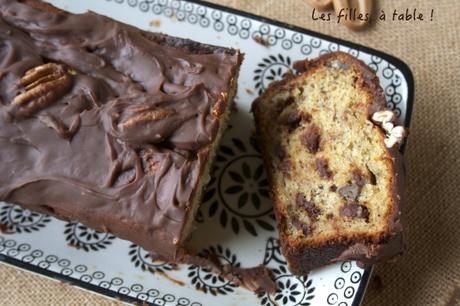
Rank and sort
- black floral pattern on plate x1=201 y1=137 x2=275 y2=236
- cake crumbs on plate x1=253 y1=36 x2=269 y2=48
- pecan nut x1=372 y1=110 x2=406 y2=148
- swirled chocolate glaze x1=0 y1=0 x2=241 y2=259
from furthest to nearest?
cake crumbs on plate x1=253 y1=36 x2=269 y2=48
black floral pattern on plate x1=201 y1=137 x2=275 y2=236
pecan nut x1=372 y1=110 x2=406 y2=148
swirled chocolate glaze x1=0 y1=0 x2=241 y2=259

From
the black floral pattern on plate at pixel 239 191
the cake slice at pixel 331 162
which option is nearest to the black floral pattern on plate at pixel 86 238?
the black floral pattern on plate at pixel 239 191

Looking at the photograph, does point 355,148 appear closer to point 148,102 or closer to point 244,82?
point 244,82

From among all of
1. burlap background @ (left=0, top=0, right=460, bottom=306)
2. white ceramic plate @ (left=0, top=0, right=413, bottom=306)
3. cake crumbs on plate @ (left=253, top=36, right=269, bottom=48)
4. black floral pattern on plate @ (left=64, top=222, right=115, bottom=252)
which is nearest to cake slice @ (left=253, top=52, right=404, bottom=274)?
white ceramic plate @ (left=0, top=0, right=413, bottom=306)

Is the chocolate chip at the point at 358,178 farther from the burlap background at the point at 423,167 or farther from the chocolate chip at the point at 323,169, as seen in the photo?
the burlap background at the point at 423,167

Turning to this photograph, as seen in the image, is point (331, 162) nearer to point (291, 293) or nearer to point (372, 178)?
point (372, 178)

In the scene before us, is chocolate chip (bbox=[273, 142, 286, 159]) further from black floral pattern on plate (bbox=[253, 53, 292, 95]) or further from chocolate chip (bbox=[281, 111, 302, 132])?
black floral pattern on plate (bbox=[253, 53, 292, 95])

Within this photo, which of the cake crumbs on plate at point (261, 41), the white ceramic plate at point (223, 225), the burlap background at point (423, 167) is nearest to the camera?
the white ceramic plate at point (223, 225)

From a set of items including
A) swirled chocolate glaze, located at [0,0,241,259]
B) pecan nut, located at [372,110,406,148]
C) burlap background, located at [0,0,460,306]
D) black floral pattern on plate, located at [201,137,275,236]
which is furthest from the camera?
black floral pattern on plate, located at [201,137,275,236]
